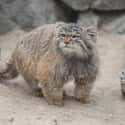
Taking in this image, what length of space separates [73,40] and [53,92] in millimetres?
800

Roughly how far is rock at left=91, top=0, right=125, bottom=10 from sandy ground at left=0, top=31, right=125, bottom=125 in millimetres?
1796

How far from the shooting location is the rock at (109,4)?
9.64 meters

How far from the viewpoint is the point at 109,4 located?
966 cm

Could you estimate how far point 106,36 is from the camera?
962 centimetres

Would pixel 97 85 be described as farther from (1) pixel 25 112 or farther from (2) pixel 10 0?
(2) pixel 10 0

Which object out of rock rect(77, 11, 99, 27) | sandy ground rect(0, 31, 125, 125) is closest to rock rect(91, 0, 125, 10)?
rock rect(77, 11, 99, 27)

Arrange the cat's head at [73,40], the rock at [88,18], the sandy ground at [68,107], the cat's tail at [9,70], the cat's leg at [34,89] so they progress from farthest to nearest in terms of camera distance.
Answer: the rock at [88,18] < the cat's tail at [9,70] < the cat's leg at [34,89] < the cat's head at [73,40] < the sandy ground at [68,107]

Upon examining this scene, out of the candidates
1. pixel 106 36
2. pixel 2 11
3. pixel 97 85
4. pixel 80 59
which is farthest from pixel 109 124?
pixel 2 11

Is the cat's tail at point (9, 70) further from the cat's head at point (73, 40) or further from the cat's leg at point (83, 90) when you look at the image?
the cat's head at point (73, 40)

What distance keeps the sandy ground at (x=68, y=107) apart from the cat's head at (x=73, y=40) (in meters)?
0.70

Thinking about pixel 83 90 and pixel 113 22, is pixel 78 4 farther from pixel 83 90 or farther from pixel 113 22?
pixel 83 90

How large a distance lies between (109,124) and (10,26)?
4732 mm

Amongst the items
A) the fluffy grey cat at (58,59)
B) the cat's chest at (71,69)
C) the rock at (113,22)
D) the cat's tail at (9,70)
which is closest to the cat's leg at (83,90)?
the fluffy grey cat at (58,59)

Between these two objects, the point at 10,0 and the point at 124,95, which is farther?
the point at 10,0
